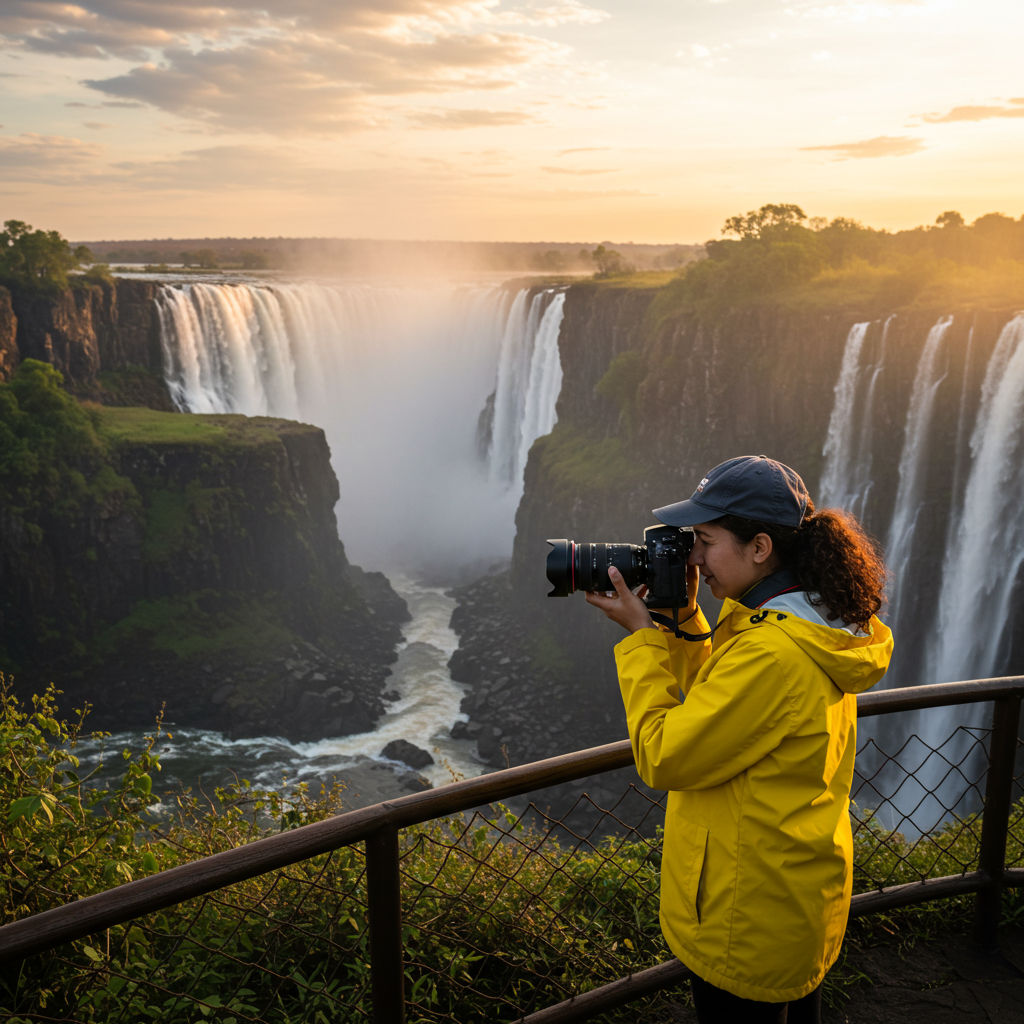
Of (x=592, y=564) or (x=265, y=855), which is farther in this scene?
(x=592, y=564)

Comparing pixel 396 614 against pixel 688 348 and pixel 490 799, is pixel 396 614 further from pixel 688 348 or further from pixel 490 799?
pixel 490 799

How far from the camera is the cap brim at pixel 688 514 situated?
7.23ft

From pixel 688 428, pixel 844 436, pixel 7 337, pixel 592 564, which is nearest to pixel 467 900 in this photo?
pixel 592 564

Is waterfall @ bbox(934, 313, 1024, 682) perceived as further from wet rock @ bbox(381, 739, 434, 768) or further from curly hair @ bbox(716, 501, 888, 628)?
curly hair @ bbox(716, 501, 888, 628)

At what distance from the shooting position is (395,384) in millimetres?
45594

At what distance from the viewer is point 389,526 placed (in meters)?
44.5

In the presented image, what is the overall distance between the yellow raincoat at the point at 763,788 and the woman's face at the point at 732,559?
0.51 ft

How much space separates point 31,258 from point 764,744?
37885mm

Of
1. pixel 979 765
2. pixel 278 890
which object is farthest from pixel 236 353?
pixel 278 890

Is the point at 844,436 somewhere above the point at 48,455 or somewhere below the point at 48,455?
above

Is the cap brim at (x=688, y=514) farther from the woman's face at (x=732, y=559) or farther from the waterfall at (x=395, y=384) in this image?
the waterfall at (x=395, y=384)

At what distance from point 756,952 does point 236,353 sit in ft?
124

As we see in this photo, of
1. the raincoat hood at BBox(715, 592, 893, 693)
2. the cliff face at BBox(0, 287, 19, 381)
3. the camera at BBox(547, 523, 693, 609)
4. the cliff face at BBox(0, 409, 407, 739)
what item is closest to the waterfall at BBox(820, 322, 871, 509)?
the cliff face at BBox(0, 409, 407, 739)

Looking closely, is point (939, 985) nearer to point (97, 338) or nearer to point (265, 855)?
point (265, 855)
